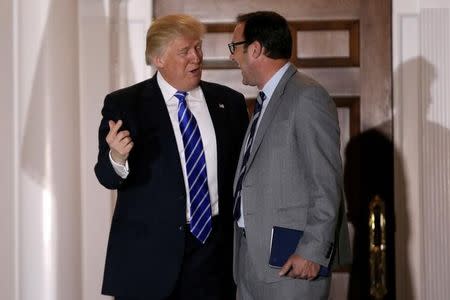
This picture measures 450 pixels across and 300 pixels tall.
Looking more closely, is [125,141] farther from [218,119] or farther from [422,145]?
[422,145]

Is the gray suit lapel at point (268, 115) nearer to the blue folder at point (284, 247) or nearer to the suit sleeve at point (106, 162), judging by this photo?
the blue folder at point (284, 247)

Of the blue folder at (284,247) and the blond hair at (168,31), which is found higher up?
the blond hair at (168,31)

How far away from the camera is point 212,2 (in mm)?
4094

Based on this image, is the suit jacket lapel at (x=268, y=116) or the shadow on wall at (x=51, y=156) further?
the shadow on wall at (x=51, y=156)

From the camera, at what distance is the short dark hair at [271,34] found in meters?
2.82

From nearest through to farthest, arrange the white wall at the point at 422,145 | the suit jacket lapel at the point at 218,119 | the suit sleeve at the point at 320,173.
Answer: the suit sleeve at the point at 320,173 < the suit jacket lapel at the point at 218,119 < the white wall at the point at 422,145

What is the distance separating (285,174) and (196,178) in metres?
0.40

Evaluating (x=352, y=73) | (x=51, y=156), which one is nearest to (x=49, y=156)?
(x=51, y=156)

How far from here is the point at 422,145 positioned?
3.96 m

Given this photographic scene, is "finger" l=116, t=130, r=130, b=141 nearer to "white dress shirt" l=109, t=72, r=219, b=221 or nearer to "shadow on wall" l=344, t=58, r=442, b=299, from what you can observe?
"white dress shirt" l=109, t=72, r=219, b=221

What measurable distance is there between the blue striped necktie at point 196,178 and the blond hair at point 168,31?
0.26m

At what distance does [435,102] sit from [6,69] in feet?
6.66

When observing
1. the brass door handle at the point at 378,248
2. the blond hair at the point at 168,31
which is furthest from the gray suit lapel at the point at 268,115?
the brass door handle at the point at 378,248

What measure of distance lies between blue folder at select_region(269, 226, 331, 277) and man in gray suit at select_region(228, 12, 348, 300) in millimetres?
21
